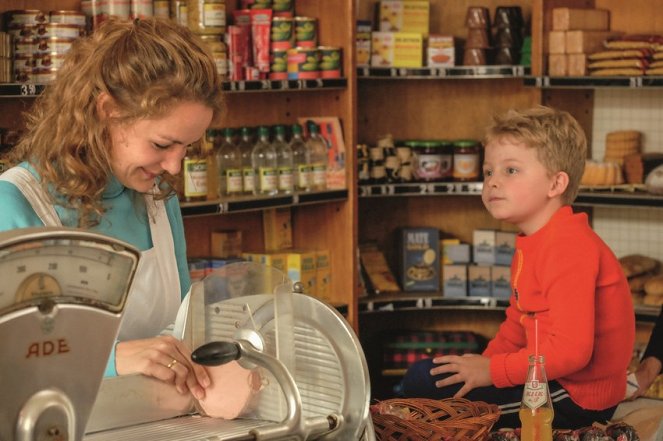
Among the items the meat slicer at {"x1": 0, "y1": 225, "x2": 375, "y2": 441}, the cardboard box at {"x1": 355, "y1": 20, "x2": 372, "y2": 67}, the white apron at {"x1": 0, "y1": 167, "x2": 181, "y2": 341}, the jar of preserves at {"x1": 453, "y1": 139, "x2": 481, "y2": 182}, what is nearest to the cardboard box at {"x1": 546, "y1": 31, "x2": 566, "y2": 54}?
the jar of preserves at {"x1": 453, "y1": 139, "x2": 481, "y2": 182}

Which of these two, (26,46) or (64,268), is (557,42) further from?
(64,268)

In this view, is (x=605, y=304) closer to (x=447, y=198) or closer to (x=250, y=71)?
(x=250, y=71)

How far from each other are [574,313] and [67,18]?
2077mm

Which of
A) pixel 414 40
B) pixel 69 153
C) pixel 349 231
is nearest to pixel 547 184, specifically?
pixel 69 153

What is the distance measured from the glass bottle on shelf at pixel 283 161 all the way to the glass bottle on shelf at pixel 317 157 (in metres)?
0.12

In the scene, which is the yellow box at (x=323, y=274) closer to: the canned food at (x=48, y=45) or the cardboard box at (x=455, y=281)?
the cardboard box at (x=455, y=281)

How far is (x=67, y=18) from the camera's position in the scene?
369 cm

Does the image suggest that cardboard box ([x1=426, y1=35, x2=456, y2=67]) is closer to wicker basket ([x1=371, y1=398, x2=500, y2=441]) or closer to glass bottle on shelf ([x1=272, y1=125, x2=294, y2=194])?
glass bottle on shelf ([x1=272, y1=125, x2=294, y2=194])

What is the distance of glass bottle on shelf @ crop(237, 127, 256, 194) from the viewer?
14.5 ft

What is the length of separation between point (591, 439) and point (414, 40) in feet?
10.8

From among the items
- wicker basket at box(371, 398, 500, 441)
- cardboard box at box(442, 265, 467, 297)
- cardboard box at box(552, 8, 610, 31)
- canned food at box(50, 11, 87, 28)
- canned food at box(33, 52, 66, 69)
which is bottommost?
cardboard box at box(442, 265, 467, 297)

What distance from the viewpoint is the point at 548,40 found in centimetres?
509

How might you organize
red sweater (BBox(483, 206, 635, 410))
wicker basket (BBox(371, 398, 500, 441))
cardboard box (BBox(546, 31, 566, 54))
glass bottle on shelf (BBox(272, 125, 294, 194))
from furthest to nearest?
cardboard box (BBox(546, 31, 566, 54)) → glass bottle on shelf (BBox(272, 125, 294, 194)) → red sweater (BBox(483, 206, 635, 410)) → wicker basket (BBox(371, 398, 500, 441))

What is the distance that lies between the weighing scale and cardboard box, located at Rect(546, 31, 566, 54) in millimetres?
4011
